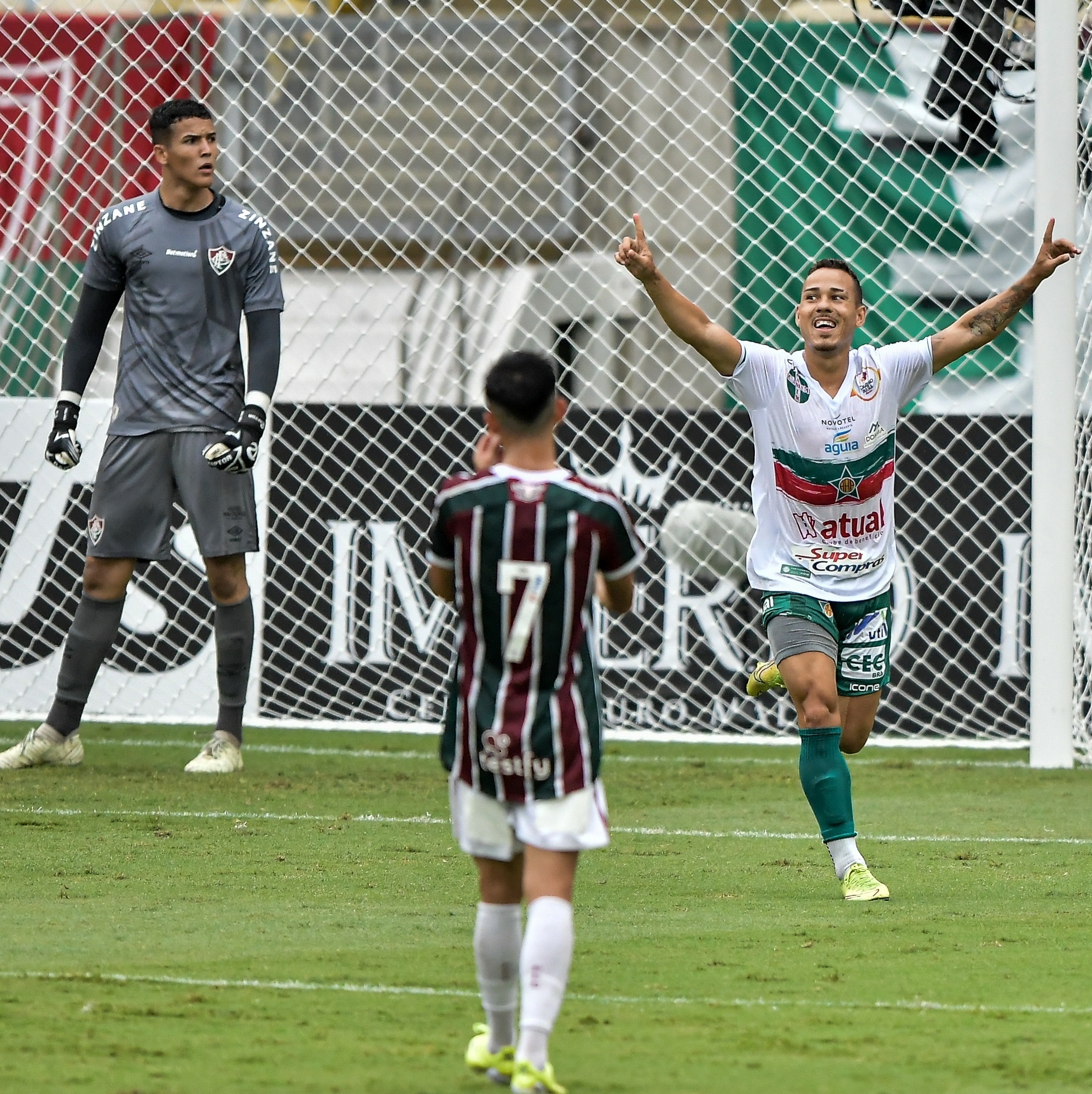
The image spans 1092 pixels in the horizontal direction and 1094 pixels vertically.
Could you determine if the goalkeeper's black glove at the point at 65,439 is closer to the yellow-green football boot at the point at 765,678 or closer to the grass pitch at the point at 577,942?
the grass pitch at the point at 577,942

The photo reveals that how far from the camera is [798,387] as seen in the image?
5.49 m

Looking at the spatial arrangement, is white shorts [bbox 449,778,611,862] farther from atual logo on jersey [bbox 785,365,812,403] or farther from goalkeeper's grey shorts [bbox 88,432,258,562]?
goalkeeper's grey shorts [bbox 88,432,258,562]

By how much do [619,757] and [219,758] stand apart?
1876 millimetres

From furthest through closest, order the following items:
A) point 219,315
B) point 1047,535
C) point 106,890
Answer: point 1047,535, point 219,315, point 106,890

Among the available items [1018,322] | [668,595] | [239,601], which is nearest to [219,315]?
[239,601]

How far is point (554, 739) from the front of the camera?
3.20 metres

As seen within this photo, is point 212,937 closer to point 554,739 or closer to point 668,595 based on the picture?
point 554,739

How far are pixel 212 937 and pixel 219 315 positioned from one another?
11.4ft

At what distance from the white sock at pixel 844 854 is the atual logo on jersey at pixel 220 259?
339 centimetres

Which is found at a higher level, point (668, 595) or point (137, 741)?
point (668, 595)

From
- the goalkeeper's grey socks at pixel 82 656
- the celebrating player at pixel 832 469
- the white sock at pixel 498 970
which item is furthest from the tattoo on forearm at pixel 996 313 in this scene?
the goalkeeper's grey socks at pixel 82 656

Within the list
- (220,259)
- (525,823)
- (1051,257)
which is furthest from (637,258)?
(220,259)

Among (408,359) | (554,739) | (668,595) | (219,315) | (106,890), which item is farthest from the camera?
(408,359)

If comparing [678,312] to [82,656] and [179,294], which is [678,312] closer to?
[179,294]
